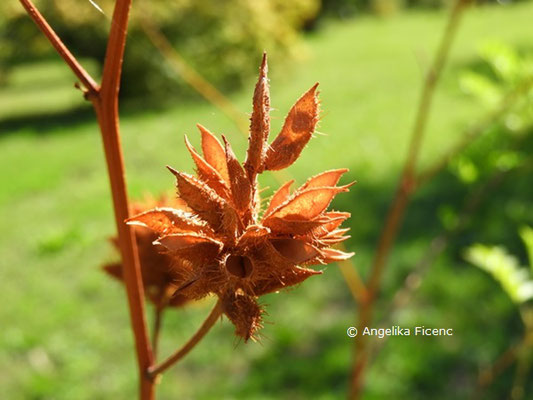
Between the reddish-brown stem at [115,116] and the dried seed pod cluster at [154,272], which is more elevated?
the reddish-brown stem at [115,116]

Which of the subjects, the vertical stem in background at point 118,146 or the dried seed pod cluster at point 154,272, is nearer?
the vertical stem in background at point 118,146

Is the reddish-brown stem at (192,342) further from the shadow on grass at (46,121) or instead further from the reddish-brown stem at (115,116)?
the shadow on grass at (46,121)

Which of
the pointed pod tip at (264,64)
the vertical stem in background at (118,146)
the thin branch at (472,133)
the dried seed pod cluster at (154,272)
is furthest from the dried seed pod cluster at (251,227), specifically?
the thin branch at (472,133)

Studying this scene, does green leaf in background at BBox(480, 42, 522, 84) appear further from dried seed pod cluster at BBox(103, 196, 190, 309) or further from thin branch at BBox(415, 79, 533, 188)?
dried seed pod cluster at BBox(103, 196, 190, 309)

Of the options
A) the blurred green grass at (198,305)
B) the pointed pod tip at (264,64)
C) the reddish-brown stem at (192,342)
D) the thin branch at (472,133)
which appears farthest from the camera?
the blurred green grass at (198,305)

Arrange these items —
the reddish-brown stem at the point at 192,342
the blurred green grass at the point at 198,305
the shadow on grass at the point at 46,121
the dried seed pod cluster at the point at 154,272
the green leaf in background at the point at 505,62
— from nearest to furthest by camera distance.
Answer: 1. the reddish-brown stem at the point at 192,342
2. the dried seed pod cluster at the point at 154,272
3. the green leaf in background at the point at 505,62
4. the blurred green grass at the point at 198,305
5. the shadow on grass at the point at 46,121

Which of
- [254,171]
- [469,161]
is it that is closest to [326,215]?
[254,171]

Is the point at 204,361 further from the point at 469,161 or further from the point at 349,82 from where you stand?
the point at 349,82
